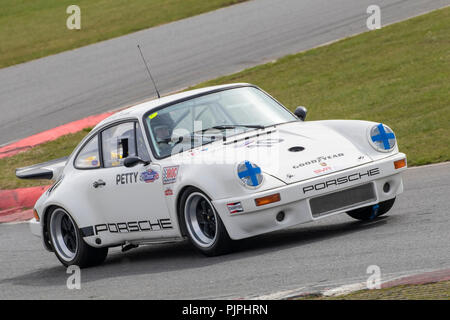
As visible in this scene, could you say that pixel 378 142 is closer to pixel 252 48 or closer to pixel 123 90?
pixel 123 90

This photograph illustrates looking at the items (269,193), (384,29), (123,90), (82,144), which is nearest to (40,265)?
(82,144)

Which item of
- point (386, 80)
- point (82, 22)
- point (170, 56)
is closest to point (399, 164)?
point (386, 80)

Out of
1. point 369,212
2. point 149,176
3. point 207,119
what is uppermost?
point 207,119

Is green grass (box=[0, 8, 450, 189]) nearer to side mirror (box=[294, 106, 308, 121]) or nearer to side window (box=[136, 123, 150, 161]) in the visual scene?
side mirror (box=[294, 106, 308, 121])

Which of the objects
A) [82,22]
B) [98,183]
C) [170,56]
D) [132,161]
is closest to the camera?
[132,161]

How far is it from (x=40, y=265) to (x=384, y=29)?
1215cm

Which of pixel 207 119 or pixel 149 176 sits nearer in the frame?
pixel 149 176

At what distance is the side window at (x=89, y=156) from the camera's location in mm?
8781

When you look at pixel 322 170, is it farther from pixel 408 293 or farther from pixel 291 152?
pixel 408 293

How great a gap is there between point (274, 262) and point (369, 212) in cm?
170

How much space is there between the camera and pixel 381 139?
800 cm

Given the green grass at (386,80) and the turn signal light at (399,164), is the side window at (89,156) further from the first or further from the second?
the green grass at (386,80)

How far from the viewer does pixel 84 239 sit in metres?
8.67

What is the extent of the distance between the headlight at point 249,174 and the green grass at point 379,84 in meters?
→ 4.58
